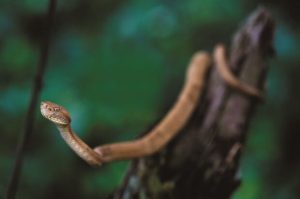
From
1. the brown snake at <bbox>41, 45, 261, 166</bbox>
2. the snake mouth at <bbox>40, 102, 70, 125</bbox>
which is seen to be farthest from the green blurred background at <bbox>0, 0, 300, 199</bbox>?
the snake mouth at <bbox>40, 102, 70, 125</bbox>

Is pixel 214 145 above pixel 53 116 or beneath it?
beneath

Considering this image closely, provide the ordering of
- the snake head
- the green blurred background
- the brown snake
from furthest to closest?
the green blurred background
the brown snake
the snake head

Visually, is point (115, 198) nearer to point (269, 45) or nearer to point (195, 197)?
point (195, 197)

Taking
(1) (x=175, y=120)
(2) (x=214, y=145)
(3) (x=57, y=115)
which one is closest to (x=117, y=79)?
(1) (x=175, y=120)

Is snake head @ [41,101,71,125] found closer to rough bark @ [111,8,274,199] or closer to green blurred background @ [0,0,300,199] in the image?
rough bark @ [111,8,274,199]

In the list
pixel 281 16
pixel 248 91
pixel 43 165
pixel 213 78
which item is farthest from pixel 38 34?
pixel 281 16

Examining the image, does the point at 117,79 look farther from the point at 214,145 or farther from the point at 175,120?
the point at 214,145
